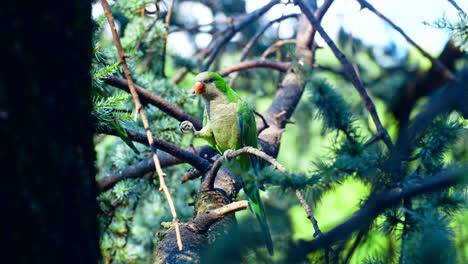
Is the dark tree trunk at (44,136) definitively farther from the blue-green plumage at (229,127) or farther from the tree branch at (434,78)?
the tree branch at (434,78)

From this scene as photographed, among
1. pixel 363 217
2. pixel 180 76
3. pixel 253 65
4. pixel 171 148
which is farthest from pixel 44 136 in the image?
pixel 180 76

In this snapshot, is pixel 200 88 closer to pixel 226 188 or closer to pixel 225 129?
pixel 225 129

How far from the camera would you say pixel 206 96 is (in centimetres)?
293

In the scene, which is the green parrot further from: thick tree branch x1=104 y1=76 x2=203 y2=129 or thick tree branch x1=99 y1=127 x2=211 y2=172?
thick tree branch x1=99 y1=127 x2=211 y2=172

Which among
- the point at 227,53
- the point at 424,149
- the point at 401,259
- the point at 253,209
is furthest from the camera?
the point at 227,53

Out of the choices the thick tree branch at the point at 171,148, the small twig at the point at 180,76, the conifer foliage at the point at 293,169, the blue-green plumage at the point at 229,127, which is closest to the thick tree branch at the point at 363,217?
the conifer foliage at the point at 293,169

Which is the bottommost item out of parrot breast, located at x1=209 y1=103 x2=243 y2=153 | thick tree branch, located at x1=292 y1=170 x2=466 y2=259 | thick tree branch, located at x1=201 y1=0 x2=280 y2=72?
thick tree branch, located at x1=292 y1=170 x2=466 y2=259

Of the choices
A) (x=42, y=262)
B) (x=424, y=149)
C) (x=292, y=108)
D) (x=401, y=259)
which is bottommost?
(x=401, y=259)

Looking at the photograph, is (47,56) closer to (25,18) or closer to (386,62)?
(25,18)

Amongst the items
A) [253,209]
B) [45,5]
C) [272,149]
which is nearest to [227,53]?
[272,149]

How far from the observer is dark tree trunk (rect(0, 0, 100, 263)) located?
86cm

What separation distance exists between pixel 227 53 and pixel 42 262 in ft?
14.9

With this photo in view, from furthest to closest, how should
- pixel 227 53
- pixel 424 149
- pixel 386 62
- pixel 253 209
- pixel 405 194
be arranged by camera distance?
pixel 227 53
pixel 386 62
pixel 253 209
pixel 424 149
pixel 405 194

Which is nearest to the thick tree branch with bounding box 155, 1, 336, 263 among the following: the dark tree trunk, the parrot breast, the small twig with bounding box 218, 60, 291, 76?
the small twig with bounding box 218, 60, 291, 76
